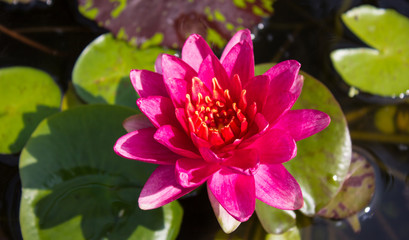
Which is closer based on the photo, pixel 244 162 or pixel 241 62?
pixel 244 162

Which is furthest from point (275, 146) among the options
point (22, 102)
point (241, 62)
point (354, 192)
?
point (22, 102)

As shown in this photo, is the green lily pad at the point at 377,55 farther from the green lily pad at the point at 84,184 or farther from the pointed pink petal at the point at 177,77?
the green lily pad at the point at 84,184

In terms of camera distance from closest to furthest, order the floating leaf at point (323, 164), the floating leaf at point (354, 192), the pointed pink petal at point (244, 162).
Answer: the pointed pink petal at point (244, 162), the floating leaf at point (323, 164), the floating leaf at point (354, 192)

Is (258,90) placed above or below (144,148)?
above

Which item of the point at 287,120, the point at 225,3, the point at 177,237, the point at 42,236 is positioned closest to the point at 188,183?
the point at 287,120

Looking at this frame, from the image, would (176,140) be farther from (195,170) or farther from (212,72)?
(212,72)

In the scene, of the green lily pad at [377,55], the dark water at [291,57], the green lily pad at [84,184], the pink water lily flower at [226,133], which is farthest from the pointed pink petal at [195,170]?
the green lily pad at [377,55]

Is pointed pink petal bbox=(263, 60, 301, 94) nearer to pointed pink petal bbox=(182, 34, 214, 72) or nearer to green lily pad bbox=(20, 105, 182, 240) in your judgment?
pointed pink petal bbox=(182, 34, 214, 72)

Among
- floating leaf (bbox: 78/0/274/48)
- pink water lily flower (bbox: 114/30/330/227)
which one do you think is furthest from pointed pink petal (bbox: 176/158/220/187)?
floating leaf (bbox: 78/0/274/48)
